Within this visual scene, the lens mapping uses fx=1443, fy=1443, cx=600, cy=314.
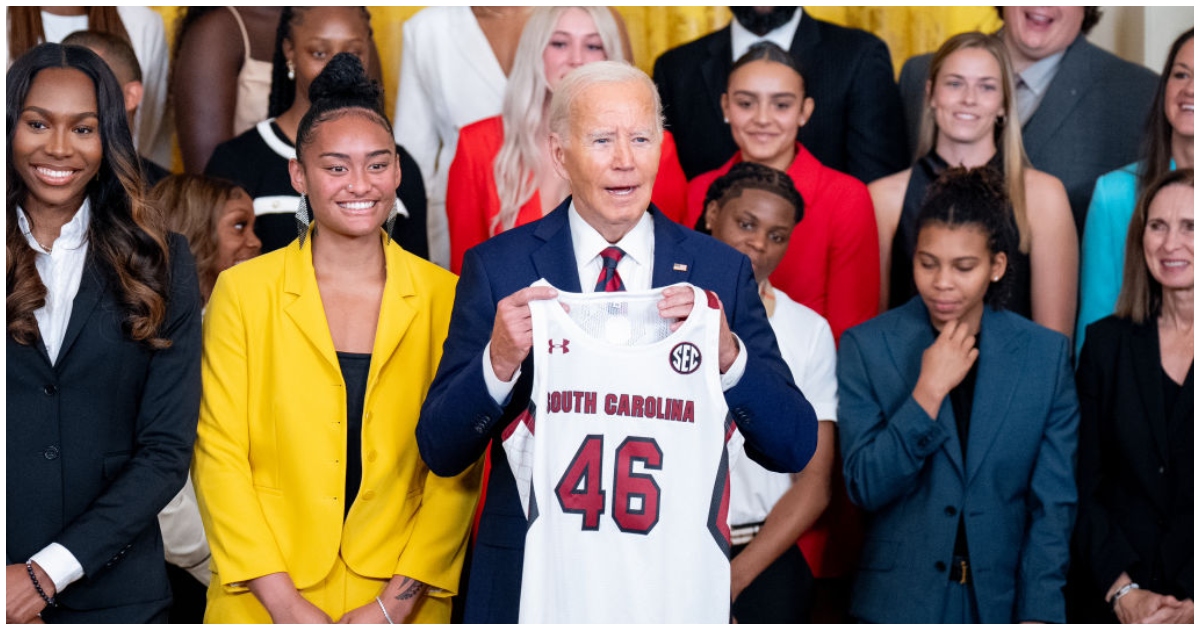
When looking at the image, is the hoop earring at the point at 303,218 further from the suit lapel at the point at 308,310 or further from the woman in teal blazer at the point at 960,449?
the woman in teal blazer at the point at 960,449

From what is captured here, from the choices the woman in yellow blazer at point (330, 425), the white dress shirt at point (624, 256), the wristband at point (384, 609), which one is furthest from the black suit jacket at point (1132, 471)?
the wristband at point (384, 609)

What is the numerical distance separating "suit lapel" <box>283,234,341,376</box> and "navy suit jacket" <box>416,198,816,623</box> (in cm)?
33

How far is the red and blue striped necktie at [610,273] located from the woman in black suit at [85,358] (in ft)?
3.02

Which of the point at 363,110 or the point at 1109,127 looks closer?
the point at 363,110

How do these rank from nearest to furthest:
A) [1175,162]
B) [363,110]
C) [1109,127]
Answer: [363,110]
[1175,162]
[1109,127]

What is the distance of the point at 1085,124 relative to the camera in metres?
4.78

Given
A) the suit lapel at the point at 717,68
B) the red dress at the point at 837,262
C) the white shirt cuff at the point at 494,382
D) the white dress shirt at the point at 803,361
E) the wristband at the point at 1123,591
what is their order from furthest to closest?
1. the suit lapel at the point at 717,68
2. the red dress at the point at 837,262
3. the white dress shirt at the point at 803,361
4. the wristband at the point at 1123,591
5. the white shirt cuff at the point at 494,382

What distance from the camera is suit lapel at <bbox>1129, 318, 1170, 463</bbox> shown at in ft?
12.8

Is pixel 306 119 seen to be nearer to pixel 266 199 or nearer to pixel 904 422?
pixel 266 199

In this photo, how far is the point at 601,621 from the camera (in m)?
2.82

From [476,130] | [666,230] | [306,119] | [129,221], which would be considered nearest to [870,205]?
[476,130]

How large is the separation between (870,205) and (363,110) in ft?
5.83

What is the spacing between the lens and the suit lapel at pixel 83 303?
3.06 m

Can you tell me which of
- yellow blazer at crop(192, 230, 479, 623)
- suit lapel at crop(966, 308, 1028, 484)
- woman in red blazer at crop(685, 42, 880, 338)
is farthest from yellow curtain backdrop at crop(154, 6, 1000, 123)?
yellow blazer at crop(192, 230, 479, 623)
